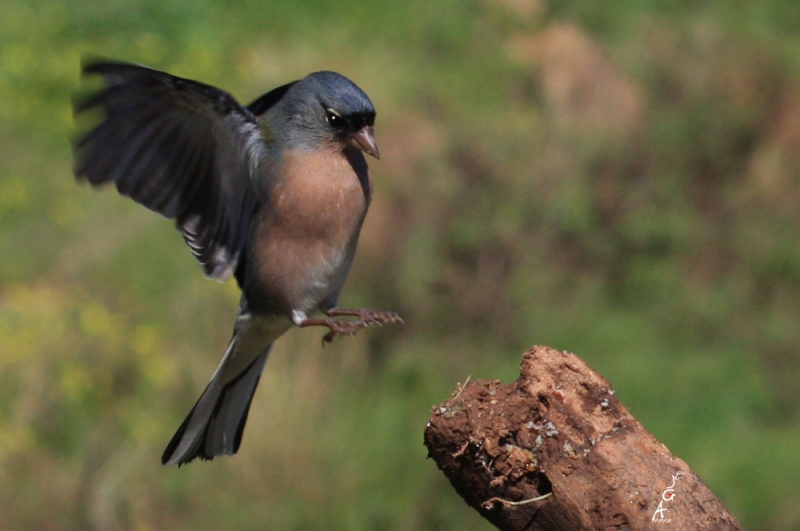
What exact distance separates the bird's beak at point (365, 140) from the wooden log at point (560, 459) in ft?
5.61

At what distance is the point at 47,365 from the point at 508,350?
4100mm

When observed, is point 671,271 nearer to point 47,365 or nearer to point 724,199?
point 724,199

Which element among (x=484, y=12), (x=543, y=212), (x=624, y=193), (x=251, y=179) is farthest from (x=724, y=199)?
(x=251, y=179)

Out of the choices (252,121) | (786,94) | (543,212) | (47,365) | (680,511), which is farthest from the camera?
(786,94)

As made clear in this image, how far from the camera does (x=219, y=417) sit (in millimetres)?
6332

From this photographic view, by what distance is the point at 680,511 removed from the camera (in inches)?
A: 149

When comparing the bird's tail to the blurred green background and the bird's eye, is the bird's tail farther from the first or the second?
the blurred green background

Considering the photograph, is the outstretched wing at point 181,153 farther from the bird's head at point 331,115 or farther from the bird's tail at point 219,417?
the bird's tail at point 219,417

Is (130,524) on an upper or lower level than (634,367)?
lower

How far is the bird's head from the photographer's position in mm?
5570

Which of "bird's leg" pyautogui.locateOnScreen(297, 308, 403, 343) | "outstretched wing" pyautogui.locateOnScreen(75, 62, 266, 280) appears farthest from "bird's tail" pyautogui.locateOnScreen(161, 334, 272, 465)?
"bird's leg" pyautogui.locateOnScreen(297, 308, 403, 343)

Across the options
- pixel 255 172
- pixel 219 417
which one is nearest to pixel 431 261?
pixel 219 417
